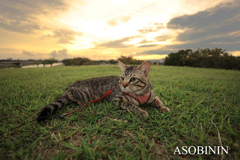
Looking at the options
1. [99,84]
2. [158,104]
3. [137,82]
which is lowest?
[158,104]

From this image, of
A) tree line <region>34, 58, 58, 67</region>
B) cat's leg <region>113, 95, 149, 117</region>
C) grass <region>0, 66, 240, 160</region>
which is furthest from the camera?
tree line <region>34, 58, 58, 67</region>

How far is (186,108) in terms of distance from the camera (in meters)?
2.17

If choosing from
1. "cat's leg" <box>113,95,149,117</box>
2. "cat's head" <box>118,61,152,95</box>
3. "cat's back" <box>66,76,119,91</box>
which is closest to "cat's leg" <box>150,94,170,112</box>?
"cat's head" <box>118,61,152,95</box>

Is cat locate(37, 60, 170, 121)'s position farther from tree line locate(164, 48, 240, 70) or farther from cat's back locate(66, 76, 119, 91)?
tree line locate(164, 48, 240, 70)

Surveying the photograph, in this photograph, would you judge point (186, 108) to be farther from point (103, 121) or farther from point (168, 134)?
point (103, 121)

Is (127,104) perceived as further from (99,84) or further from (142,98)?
(99,84)

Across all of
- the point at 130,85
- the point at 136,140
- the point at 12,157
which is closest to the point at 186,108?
the point at 130,85

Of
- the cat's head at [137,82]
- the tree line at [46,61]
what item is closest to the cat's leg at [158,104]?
the cat's head at [137,82]

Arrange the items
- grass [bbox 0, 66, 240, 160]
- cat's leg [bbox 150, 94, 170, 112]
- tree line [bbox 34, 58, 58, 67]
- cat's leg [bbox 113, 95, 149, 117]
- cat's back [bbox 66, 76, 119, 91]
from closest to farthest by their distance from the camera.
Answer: grass [bbox 0, 66, 240, 160] < cat's leg [bbox 113, 95, 149, 117] < cat's leg [bbox 150, 94, 170, 112] < cat's back [bbox 66, 76, 119, 91] < tree line [bbox 34, 58, 58, 67]

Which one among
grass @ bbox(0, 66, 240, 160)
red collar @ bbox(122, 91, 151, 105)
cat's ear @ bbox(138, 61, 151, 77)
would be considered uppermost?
cat's ear @ bbox(138, 61, 151, 77)

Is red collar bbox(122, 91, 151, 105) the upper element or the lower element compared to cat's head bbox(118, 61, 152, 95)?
lower

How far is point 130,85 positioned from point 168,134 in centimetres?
107

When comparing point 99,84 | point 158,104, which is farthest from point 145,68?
point 99,84

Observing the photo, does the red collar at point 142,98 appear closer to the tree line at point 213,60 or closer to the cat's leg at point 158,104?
the cat's leg at point 158,104
